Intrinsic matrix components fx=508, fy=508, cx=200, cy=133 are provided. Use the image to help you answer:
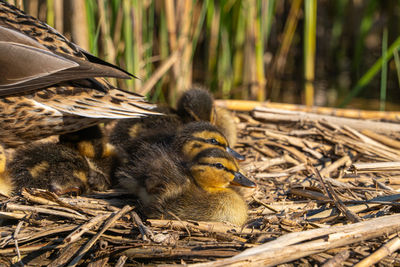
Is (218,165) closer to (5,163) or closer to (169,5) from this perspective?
(5,163)

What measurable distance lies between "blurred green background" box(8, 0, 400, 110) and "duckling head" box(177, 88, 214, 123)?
0.57 meters

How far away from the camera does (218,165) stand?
237cm

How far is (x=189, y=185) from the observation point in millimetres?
2348

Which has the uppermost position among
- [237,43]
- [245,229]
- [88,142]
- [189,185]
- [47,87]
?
[237,43]

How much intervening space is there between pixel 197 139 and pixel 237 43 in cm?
266

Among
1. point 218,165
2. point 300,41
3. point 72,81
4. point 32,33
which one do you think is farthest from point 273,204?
point 300,41

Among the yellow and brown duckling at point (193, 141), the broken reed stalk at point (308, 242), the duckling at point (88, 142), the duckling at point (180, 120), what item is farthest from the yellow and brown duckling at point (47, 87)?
the broken reed stalk at point (308, 242)

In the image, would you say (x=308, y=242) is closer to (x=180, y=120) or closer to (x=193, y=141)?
(x=193, y=141)

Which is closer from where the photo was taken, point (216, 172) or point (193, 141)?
point (216, 172)

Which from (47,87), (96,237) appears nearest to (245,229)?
(96,237)

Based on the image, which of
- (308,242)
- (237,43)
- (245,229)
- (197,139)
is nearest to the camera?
(308,242)

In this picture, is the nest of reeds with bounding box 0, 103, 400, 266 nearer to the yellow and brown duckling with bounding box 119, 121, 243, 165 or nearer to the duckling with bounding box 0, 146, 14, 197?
the duckling with bounding box 0, 146, 14, 197

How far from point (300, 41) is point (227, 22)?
329 centimetres

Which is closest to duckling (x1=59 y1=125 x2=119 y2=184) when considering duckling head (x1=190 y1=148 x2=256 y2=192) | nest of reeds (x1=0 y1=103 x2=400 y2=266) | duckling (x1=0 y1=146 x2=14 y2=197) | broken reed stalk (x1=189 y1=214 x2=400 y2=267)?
nest of reeds (x1=0 y1=103 x2=400 y2=266)
